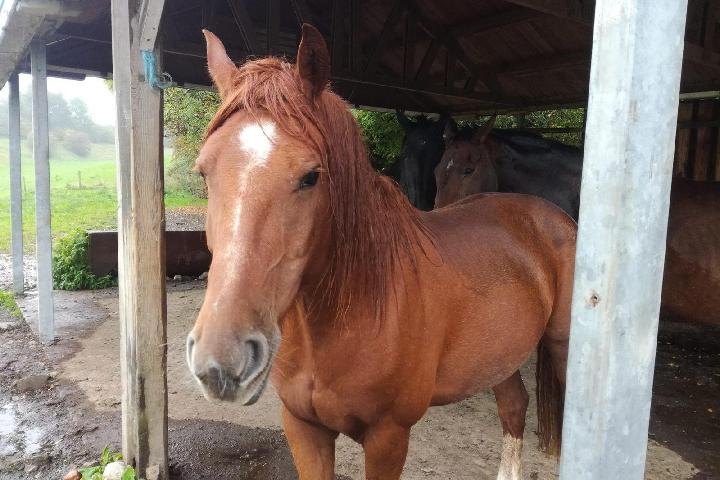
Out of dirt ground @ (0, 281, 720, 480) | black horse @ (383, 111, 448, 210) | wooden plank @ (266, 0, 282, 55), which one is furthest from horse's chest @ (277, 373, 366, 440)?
wooden plank @ (266, 0, 282, 55)

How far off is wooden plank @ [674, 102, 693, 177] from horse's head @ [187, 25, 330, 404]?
670 centimetres

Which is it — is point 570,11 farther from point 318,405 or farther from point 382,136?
point 382,136

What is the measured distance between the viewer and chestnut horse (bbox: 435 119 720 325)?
404 cm

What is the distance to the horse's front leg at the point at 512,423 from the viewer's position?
2.84 meters

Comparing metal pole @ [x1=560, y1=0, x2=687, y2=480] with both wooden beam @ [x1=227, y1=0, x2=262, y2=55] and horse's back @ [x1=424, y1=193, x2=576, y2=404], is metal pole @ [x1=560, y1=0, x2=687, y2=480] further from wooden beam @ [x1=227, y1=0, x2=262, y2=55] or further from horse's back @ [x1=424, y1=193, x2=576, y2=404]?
wooden beam @ [x1=227, y1=0, x2=262, y2=55]

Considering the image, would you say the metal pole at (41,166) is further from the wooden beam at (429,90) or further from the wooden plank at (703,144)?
the wooden plank at (703,144)

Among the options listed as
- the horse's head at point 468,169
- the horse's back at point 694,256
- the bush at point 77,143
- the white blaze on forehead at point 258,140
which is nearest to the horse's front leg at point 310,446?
the white blaze on forehead at point 258,140

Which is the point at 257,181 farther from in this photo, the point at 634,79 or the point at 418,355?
the point at 418,355

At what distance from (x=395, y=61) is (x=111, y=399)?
20.0ft

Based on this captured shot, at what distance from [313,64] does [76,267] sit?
731 cm

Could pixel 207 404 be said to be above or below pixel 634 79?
below

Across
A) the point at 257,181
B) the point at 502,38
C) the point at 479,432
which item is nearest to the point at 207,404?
the point at 479,432

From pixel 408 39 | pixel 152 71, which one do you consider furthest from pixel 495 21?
pixel 152 71

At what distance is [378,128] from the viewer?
465 inches
